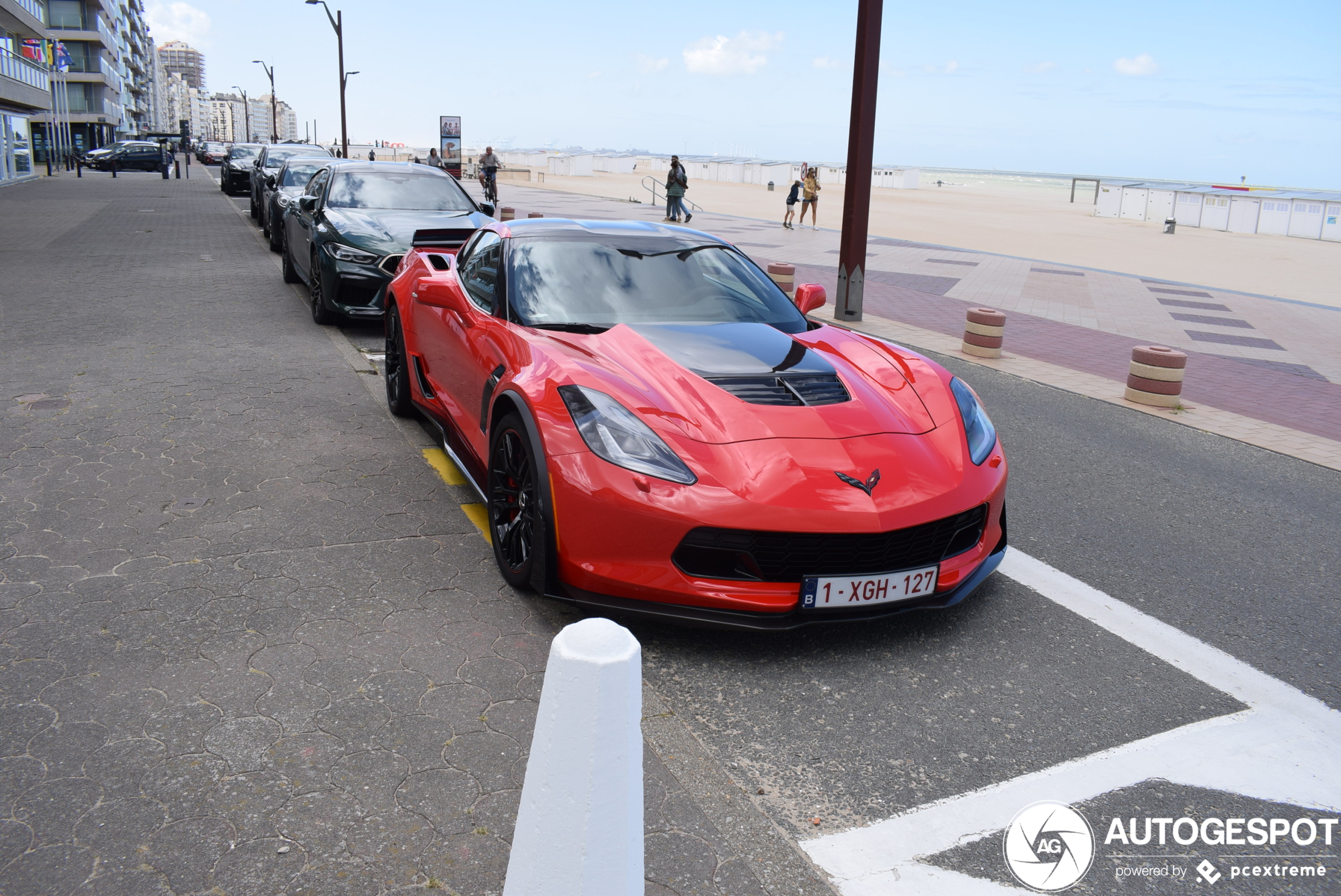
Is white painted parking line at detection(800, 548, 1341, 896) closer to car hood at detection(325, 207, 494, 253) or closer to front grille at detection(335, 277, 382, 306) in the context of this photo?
car hood at detection(325, 207, 494, 253)

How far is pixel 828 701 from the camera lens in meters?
3.33

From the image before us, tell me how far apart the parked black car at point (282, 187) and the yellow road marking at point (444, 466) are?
33.5 feet

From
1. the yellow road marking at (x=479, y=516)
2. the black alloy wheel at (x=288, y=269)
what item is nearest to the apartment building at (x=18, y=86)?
the black alloy wheel at (x=288, y=269)

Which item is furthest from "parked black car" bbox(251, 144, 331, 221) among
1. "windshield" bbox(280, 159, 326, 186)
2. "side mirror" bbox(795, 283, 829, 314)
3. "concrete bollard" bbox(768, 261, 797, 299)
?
"side mirror" bbox(795, 283, 829, 314)

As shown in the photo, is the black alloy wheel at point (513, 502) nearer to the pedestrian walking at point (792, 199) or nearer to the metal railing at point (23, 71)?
the pedestrian walking at point (792, 199)

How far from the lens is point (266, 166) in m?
21.7

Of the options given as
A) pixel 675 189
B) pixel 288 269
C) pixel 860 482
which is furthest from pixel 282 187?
pixel 860 482

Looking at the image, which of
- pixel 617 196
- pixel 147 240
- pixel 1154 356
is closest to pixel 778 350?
pixel 1154 356

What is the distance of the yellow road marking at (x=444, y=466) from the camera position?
215 inches

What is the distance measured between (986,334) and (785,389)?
669 cm

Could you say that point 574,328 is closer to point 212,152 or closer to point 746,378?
point 746,378

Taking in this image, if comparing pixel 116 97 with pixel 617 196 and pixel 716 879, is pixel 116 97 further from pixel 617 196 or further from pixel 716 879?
pixel 716 879

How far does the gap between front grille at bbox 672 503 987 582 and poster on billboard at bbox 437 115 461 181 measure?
41.3 meters

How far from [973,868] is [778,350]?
7.96ft
